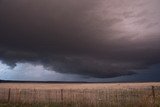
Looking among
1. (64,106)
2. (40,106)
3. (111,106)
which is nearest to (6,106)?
(40,106)

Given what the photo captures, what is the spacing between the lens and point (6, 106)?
20266mm

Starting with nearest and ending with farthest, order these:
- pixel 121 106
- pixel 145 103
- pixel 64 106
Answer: pixel 145 103
pixel 121 106
pixel 64 106

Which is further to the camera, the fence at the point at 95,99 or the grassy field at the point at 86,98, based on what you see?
the grassy field at the point at 86,98

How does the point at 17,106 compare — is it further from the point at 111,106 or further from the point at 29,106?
the point at 111,106

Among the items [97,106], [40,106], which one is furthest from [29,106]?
[97,106]

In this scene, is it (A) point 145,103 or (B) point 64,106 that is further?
(B) point 64,106

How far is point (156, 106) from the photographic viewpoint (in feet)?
49.5

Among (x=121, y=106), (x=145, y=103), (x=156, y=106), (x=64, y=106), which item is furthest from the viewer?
(x=64, y=106)

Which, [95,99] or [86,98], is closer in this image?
[95,99]

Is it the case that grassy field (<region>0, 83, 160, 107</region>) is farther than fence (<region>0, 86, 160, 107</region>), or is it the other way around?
grassy field (<region>0, 83, 160, 107</region>)

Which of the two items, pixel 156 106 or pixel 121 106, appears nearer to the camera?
pixel 156 106

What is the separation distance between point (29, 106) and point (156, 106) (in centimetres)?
926

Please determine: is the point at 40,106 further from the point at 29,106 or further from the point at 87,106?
the point at 87,106

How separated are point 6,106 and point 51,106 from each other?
3726mm
